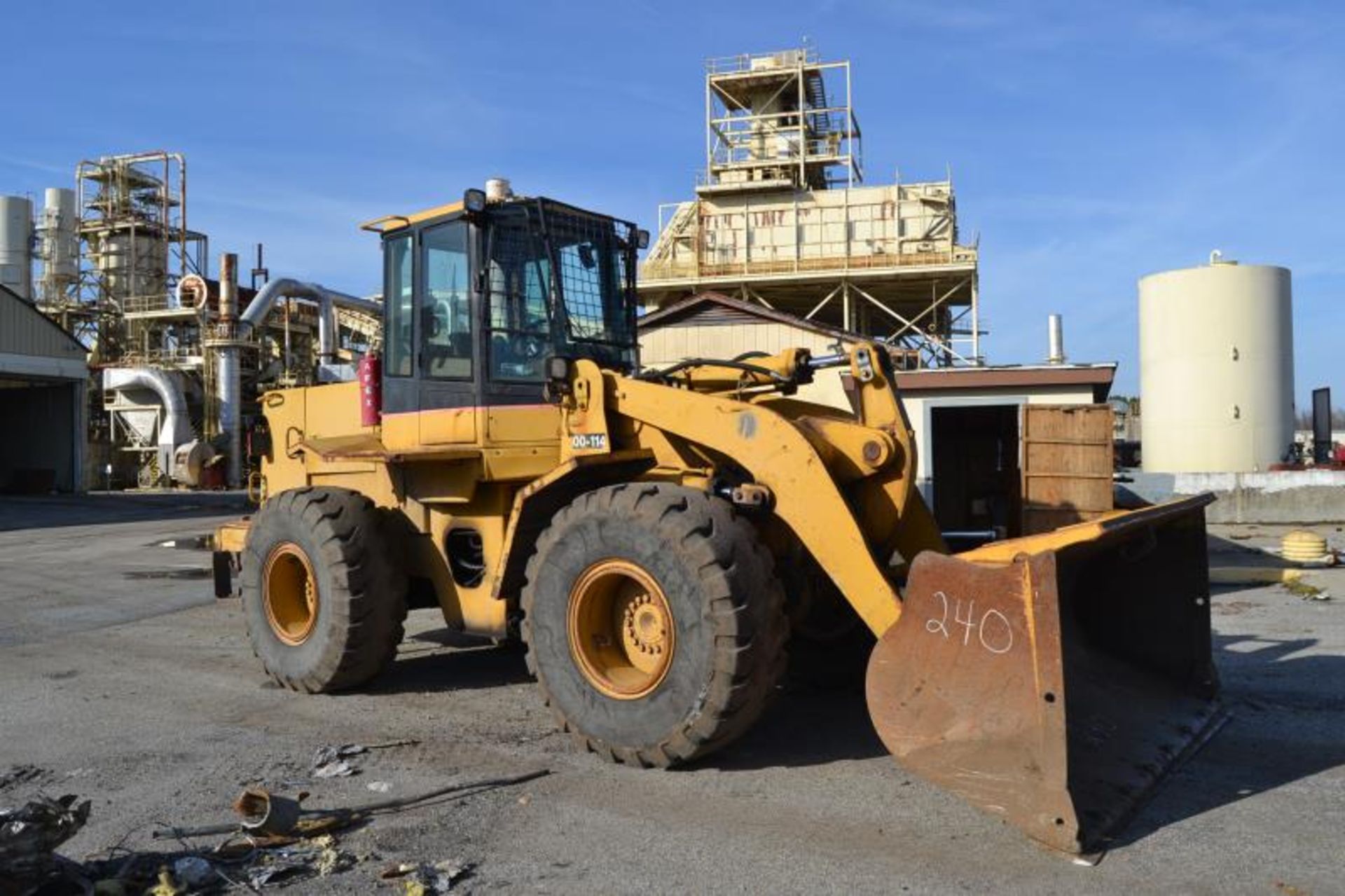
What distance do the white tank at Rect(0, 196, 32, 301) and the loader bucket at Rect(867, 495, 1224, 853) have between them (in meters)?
53.1

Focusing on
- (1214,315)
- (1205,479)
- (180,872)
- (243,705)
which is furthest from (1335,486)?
(180,872)

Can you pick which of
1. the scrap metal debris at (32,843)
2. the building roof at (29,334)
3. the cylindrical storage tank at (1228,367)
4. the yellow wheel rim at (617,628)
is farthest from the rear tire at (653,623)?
the building roof at (29,334)

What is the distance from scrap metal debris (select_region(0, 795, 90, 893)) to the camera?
3564mm

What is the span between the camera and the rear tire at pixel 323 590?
6.71 meters

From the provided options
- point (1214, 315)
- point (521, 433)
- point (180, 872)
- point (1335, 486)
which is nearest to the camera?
point (180, 872)

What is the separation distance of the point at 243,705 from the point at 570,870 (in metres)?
3.66

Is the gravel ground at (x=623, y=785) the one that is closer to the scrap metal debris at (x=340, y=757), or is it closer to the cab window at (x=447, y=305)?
the scrap metal debris at (x=340, y=757)

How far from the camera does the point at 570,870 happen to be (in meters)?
4.05

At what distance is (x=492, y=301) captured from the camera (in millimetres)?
6398

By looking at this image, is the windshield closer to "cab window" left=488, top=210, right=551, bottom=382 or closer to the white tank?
"cab window" left=488, top=210, right=551, bottom=382

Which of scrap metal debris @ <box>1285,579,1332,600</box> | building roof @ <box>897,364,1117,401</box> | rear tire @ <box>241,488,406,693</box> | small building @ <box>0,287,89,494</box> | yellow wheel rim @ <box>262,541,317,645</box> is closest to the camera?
rear tire @ <box>241,488,406,693</box>

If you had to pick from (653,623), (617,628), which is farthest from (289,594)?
(653,623)

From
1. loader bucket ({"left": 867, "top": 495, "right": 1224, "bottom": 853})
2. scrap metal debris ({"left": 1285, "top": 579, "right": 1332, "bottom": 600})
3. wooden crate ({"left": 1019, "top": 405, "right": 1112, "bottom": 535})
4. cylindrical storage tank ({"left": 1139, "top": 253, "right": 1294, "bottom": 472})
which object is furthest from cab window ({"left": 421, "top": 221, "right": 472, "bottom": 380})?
cylindrical storage tank ({"left": 1139, "top": 253, "right": 1294, "bottom": 472})

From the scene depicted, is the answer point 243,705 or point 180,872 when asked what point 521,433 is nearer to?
point 243,705
